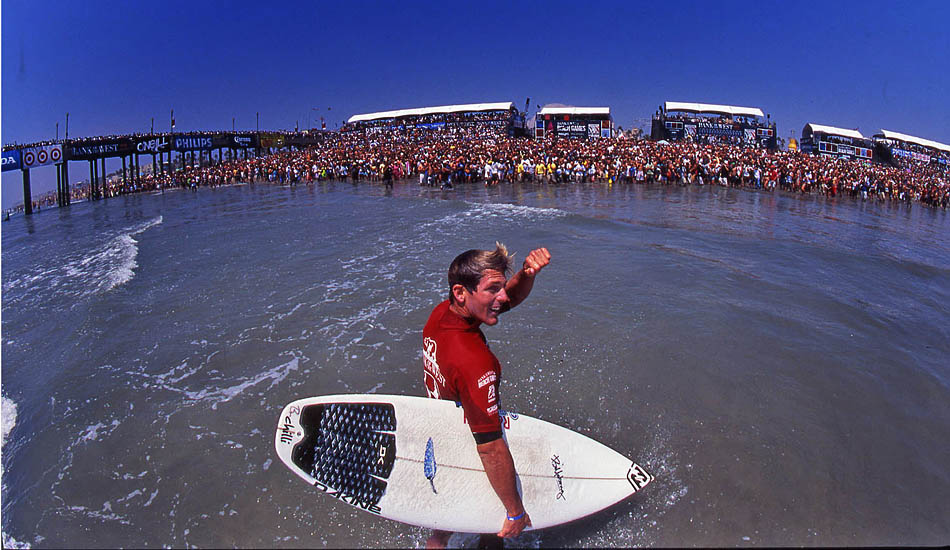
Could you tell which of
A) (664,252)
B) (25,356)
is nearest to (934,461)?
(664,252)

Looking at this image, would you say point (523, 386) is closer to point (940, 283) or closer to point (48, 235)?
point (940, 283)

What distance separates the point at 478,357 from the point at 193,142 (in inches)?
2194

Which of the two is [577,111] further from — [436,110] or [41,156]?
[41,156]

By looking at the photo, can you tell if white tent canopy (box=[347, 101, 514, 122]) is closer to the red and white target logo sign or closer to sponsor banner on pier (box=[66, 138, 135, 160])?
sponsor banner on pier (box=[66, 138, 135, 160])

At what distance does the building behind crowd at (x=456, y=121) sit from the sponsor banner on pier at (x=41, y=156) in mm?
32337

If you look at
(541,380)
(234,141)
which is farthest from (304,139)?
(541,380)

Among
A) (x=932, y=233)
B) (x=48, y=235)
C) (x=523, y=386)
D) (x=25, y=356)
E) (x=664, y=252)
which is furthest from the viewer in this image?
(x=48, y=235)

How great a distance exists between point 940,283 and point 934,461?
7.72 m

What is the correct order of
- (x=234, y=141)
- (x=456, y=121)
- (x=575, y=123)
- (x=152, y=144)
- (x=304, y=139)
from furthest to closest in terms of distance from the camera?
(x=304, y=139) < (x=456, y=121) < (x=575, y=123) < (x=234, y=141) < (x=152, y=144)

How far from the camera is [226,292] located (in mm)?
7719

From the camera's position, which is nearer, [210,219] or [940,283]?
[940,283]

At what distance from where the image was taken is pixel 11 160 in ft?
91.1

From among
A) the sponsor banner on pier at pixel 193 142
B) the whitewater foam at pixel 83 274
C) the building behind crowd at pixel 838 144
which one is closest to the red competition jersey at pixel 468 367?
the whitewater foam at pixel 83 274

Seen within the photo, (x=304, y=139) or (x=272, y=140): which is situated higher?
(x=304, y=139)
